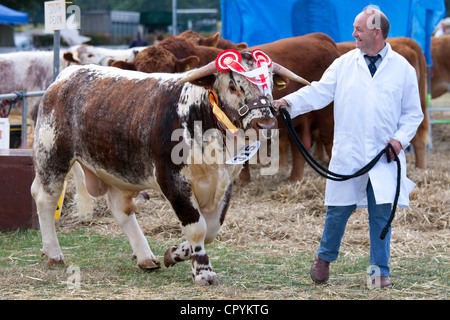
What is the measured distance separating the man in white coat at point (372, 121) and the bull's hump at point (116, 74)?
88cm

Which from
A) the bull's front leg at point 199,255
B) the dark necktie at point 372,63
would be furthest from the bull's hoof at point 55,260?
the dark necktie at point 372,63

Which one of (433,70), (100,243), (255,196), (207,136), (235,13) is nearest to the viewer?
(207,136)

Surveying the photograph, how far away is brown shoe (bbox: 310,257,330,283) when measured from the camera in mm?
4371

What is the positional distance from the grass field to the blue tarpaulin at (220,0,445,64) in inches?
123

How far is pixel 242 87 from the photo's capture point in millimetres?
4094

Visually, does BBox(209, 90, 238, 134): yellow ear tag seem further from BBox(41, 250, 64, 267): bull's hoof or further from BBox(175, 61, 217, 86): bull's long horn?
BBox(41, 250, 64, 267): bull's hoof

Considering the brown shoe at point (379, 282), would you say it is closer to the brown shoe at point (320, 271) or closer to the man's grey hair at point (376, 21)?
the brown shoe at point (320, 271)

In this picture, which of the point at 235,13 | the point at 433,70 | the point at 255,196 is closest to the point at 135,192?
the point at 255,196

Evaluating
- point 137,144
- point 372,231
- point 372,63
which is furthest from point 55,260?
point 372,63

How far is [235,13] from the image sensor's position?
10812mm

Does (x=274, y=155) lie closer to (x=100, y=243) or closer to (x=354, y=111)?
(x=100, y=243)

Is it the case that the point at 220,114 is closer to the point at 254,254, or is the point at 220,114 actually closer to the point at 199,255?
the point at 199,255

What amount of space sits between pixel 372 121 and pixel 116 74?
6.41 feet
